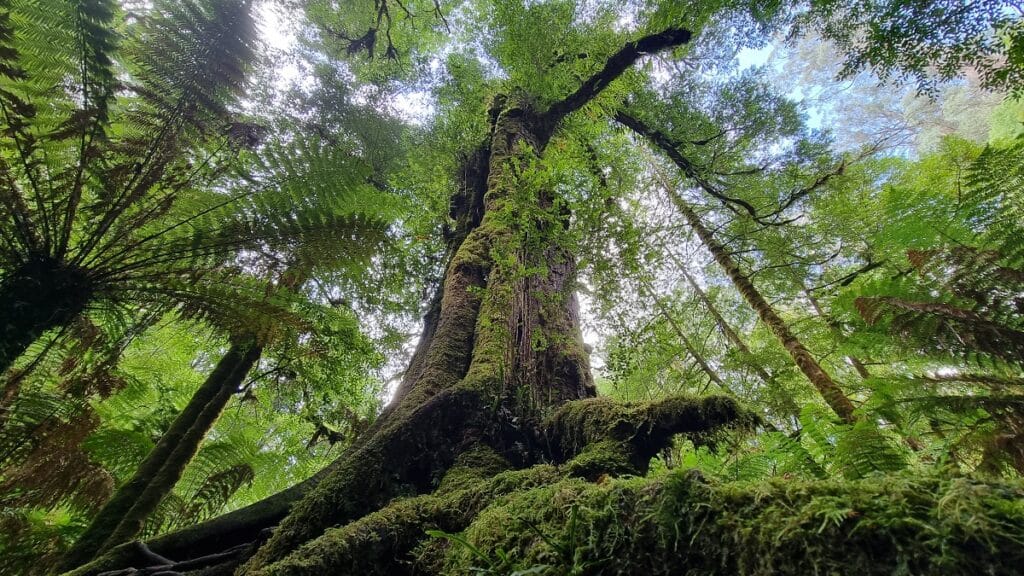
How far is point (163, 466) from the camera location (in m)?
3.01

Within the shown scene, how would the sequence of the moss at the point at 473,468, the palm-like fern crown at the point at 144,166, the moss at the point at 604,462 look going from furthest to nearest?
the palm-like fern crown at the point at 144,166, the moss at the point at 473,468, the moss at the point at 604,462

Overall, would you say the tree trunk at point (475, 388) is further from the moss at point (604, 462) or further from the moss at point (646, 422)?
the moss at point (604, 462)

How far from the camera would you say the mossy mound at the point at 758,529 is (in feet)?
1.86

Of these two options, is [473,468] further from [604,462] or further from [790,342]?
[790,342]

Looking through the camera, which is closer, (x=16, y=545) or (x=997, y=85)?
(x=16, y=545)

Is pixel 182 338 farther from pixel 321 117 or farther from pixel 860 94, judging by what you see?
pixel 860 94

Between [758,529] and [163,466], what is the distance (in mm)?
3871

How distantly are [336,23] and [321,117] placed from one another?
6.98 feet

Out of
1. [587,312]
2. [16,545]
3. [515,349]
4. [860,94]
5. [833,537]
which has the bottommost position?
[16,545]

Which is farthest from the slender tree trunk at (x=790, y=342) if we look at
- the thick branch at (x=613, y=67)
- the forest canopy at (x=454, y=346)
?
the thick branch at (x=613, y=67)

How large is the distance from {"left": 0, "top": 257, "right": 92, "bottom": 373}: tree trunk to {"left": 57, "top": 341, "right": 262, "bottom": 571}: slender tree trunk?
0.78 meters

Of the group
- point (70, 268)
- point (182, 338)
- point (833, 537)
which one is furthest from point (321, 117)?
point (833, 537)

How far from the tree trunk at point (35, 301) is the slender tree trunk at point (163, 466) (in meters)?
0.78

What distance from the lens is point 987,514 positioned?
0.57 meters
